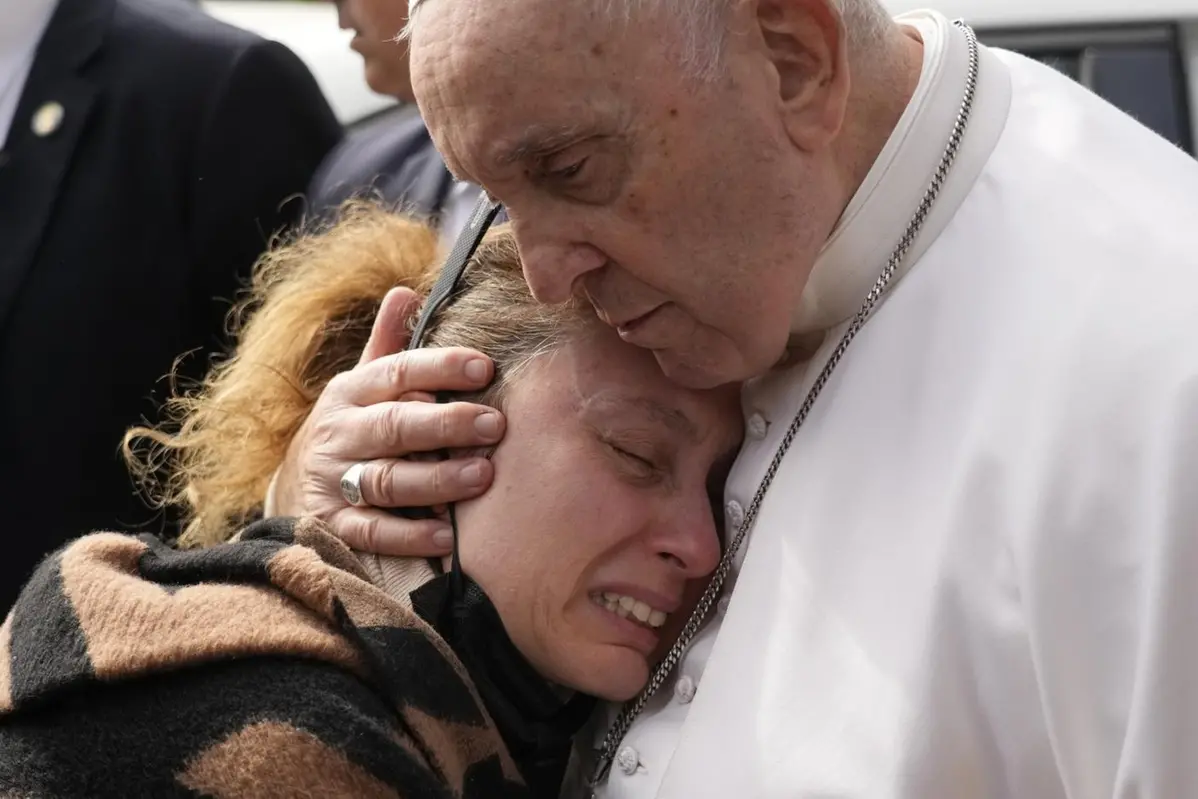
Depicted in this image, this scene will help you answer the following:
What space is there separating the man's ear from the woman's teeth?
1.90ft

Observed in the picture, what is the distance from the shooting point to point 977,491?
1456 millimetres

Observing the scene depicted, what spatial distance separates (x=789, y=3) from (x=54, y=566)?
3.29 ft

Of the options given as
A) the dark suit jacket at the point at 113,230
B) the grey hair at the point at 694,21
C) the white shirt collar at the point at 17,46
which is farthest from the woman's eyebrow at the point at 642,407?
the white shirt collar at the point at 17,46

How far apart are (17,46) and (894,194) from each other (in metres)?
1.73

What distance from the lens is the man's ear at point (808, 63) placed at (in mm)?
1417

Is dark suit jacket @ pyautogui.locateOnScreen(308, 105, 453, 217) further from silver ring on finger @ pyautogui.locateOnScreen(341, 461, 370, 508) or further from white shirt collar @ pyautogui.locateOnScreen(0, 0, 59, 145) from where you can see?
silver ring on finger @ pyautogui.locateOnScreen(341, 461, 370, 508)

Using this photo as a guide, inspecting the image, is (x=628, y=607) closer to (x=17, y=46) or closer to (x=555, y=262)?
(x=555, y=262)

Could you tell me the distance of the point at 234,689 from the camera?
1478 mm

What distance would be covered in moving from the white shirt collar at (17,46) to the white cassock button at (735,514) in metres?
1.56

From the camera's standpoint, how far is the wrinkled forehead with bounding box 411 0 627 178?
1343 millimetres

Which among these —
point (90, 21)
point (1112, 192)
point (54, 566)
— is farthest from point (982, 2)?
point (54, 566)

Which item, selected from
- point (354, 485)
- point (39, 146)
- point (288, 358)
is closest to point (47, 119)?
point (39, 146)

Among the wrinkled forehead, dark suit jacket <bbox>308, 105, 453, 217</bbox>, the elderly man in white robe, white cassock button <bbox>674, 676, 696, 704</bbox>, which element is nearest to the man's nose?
the elderly man in white robe

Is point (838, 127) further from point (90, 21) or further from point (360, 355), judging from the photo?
point (90, 21)
